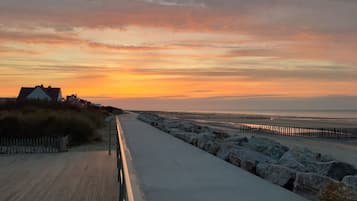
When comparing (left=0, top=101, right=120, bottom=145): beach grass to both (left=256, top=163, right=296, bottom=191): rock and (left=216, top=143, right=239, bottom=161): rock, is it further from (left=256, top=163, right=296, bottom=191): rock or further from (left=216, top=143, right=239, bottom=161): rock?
(left=256, top=163, right=296, bottom=191): rock

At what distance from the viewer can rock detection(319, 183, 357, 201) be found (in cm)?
427

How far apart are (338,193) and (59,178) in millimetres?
12551

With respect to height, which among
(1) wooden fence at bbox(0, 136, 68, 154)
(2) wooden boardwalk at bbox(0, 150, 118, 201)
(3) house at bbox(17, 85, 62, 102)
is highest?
(3) house at bbox(17, 85, 62, 102)

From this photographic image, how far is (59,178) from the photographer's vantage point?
15.6 m

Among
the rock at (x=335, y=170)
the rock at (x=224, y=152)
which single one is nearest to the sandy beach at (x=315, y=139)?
the rock at (x=335, y=170)

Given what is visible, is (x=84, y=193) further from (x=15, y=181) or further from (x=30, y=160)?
(x=30, y=160)

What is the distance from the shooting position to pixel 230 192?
488 cm

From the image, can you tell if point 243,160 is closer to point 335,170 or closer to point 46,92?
point 335,170

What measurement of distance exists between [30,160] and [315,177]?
60.8ft

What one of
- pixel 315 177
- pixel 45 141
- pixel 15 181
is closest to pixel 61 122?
pixel 45 141

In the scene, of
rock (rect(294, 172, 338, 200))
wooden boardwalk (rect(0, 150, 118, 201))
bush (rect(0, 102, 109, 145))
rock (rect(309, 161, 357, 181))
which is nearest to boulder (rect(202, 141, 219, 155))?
rock (rect(309, 161, 357, 181))

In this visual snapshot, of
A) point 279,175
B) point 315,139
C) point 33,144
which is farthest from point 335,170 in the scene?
point 315,139

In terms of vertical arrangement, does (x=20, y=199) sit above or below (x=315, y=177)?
below

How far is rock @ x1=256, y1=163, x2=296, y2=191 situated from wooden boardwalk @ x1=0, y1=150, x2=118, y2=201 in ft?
19.7
